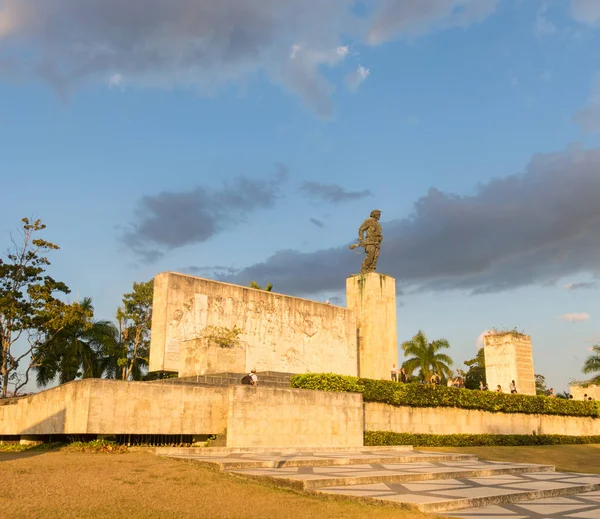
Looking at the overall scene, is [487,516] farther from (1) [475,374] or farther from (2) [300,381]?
(1) [475,374]

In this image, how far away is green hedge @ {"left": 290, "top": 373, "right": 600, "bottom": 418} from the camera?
15516 mm

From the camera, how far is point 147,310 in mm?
33219

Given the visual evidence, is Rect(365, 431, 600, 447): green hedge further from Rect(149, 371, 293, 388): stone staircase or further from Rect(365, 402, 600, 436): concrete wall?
Rect(149, 371, 293, 388): stone staircase

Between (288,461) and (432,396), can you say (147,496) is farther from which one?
(432,396)

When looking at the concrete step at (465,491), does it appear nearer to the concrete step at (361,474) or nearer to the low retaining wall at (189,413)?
the concrete step at (361,474)

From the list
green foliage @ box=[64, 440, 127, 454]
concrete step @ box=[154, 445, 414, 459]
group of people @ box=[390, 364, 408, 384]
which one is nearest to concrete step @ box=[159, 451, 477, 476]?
concrete step @ box=[154, 445, 414, 459]

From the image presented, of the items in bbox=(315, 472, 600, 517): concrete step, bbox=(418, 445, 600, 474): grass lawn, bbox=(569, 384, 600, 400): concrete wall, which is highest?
bbox=(569, 384, 600, 400): concrete wall

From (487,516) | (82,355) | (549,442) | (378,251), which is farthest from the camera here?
(82,355)

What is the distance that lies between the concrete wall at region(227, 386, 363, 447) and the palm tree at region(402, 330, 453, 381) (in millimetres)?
22550

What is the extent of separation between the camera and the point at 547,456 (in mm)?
16109

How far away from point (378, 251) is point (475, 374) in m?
25.0

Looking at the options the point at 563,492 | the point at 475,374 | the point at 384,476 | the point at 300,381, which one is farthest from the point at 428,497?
the point at 475,374

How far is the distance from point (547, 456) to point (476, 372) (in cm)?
2907

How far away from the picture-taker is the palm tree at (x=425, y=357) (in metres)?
36.8
